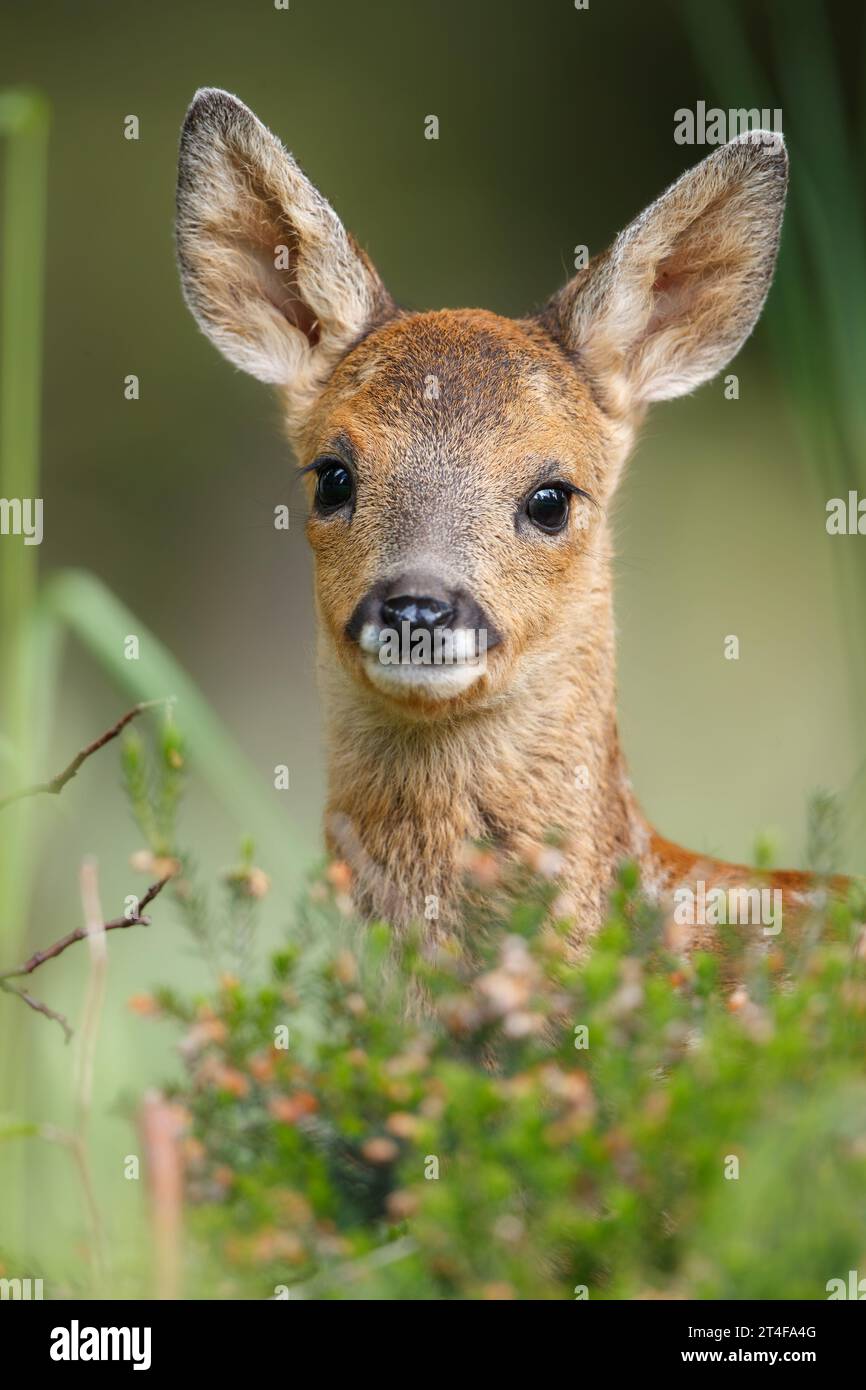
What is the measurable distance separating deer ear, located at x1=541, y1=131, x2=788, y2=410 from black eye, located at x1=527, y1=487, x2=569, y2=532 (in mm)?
575

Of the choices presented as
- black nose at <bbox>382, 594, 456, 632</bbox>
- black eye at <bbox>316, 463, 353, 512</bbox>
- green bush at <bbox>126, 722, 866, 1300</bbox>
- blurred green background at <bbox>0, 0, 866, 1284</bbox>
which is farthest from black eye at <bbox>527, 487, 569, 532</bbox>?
blurred green background at <bbox>0, 0, 866, 1284</bbox>

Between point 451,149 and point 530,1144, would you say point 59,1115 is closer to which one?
point 530,1144

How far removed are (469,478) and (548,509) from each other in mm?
255

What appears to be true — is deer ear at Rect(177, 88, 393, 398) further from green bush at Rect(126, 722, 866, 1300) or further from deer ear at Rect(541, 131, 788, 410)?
green bush at Rect(126, 722, 866, 1300)

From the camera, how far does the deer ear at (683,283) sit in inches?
188

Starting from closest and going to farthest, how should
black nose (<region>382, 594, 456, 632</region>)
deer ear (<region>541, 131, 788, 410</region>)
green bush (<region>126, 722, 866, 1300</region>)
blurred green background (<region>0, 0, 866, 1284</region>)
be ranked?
green bush (<region>126, 722, 866, 1300</region>)
black nose (<region>382, 594, 456, 632</region>)
deer ear (<region>541, 131, 788, 410</region>)
blurred green background (<region>0, 0, 866, 1284</region>)

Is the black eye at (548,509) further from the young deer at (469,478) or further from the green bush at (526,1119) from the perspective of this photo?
the green bush at (526,1119)

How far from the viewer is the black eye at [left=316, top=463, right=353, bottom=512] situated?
4.57m

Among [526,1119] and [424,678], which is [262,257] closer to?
[424,678]

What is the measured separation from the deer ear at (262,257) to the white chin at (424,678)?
1.39 m
